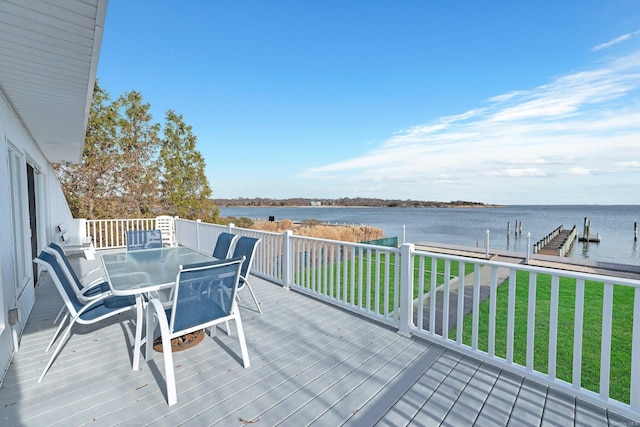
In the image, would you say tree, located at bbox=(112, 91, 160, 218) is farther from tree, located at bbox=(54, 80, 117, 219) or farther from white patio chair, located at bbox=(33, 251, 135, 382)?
white patio chair, located at bbox=(33, 251, 135, 382)

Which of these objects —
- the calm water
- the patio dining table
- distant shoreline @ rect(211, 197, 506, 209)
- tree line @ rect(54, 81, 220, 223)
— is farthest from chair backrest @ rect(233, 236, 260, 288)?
distant shoreline @ rect(211, 197, 506, 209)

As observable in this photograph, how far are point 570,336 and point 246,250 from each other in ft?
14.4

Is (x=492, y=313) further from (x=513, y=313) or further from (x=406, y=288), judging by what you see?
(x=406, y=288)

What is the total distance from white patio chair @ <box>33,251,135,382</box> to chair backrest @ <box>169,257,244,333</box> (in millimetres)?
816

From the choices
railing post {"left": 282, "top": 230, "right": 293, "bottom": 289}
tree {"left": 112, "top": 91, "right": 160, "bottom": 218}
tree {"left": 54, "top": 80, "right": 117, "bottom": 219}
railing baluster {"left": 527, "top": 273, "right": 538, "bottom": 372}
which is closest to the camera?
railing baluster {"left": 527, "top": 273, "right": 538, "bottom": 372}

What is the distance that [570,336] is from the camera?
12.5 ft

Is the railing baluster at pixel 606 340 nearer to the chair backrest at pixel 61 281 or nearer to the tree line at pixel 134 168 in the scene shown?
the chair backrest at pixel 61 281

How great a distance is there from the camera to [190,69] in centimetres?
973

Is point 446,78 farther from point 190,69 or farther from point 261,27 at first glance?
point 190,69

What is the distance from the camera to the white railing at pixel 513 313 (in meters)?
1.90

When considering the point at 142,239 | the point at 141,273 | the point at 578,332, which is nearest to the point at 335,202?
the point at 142,239

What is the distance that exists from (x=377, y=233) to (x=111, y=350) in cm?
1488

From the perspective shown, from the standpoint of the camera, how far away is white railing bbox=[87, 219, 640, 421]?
6.23 ft

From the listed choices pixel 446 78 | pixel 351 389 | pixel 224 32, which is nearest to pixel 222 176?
pixel 224 32
